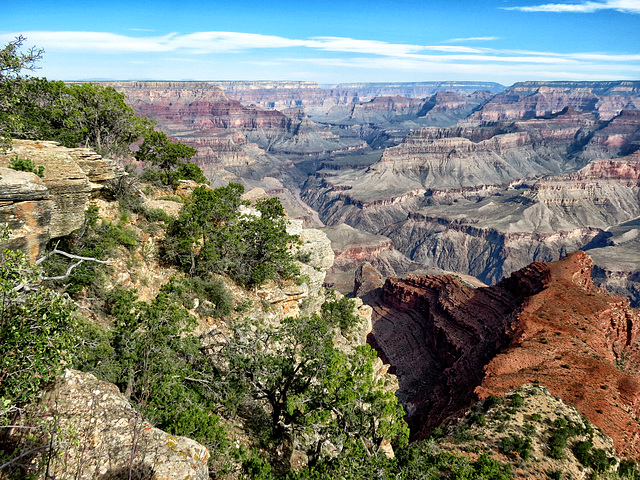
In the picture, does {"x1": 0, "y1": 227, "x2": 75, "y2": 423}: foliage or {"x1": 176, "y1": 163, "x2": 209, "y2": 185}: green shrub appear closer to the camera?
{"x1": 0, "y1": 227, "x2": 75, "y2": 423}: foliage

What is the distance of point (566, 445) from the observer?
24.2 metres

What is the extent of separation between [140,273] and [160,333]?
353 inches

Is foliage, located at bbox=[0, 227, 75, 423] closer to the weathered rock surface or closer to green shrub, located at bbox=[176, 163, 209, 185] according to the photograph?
the weathered rock surface

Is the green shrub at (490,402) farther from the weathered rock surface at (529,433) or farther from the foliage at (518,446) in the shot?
the foliage at (518,446)

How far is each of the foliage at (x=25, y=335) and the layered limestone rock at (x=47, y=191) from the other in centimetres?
483

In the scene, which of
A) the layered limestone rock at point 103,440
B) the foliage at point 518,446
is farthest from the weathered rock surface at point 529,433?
the layered limestone rock at point 103,440

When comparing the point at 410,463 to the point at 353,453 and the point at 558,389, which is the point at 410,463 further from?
the point at 558,389

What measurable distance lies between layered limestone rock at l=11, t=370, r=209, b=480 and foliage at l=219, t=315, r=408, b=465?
17.8 ft

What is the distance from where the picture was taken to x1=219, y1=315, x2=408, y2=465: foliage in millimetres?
16531

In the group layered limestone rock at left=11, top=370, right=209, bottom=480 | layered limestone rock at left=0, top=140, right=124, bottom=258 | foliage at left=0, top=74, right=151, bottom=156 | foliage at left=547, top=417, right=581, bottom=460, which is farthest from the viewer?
foliage at left=0, top=74, right=151, bottom=156

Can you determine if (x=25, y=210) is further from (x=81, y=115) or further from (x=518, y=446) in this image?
(x=518, y=446)

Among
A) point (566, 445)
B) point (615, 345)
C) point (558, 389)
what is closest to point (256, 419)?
point (566, 445)

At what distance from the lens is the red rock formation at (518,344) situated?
3173 cm

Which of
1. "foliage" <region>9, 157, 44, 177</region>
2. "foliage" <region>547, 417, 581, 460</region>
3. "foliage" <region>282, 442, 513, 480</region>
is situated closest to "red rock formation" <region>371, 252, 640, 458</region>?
"foliage" <region>547, 417, 581, 460</region>
